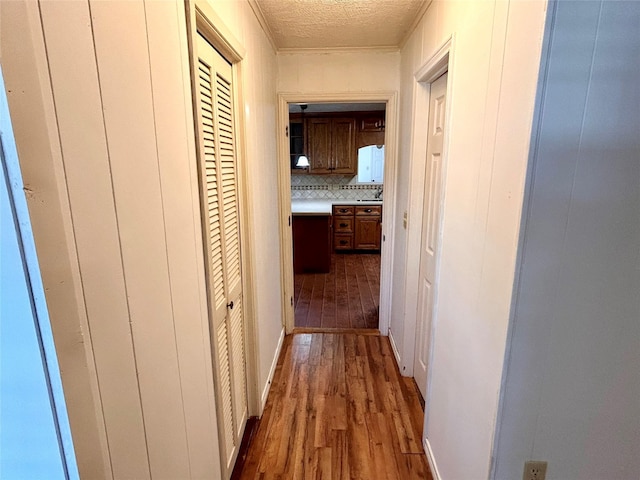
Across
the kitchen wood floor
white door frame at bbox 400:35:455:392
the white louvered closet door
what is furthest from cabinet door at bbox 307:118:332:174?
→ the white louvered closet door

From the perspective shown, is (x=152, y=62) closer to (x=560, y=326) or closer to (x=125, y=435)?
(x=125, y=435)

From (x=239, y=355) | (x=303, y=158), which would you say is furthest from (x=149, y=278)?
(x=303, y=158)

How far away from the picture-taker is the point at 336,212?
5.64 m

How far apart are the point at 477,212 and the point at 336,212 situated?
4466 mm

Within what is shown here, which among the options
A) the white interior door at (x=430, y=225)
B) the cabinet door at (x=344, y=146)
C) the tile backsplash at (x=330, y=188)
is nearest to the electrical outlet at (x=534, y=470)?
the white interior door at (x=430, y=225)

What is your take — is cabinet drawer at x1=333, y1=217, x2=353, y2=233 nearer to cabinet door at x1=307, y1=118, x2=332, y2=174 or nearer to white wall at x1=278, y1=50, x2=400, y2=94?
cabinet door at x1=307, y1=118, x2=332, y2=174

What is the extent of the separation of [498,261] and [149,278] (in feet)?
3.26

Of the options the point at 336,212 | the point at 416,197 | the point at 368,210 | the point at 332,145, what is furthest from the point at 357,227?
the point at 416,197

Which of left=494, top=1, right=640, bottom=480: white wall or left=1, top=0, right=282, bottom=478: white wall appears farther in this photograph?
left=494, top=1, right=640, bottom=480: white wall

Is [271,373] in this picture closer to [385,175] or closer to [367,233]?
[385,175]

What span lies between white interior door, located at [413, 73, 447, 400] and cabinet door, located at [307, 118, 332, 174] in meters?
3.65

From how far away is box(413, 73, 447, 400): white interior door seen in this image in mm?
1934

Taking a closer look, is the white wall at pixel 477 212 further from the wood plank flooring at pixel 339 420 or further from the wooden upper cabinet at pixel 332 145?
the wooden upper cabinet at pixel 332 145

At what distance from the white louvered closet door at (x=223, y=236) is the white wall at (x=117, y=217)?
17 cm
